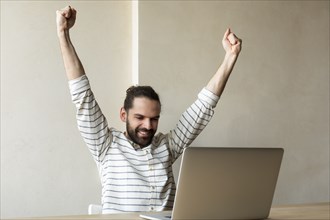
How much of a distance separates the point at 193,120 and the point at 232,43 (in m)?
0.45

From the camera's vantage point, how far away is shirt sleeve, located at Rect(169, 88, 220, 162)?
329 cm

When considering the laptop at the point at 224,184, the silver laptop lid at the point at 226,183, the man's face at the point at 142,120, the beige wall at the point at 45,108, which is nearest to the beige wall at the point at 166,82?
the beige wall at the point at 45,108

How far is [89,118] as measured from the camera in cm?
306

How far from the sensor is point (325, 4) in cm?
447

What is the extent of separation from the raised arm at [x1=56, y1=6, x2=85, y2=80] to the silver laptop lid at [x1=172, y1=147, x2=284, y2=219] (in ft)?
3.46

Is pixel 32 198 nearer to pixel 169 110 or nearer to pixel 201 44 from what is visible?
pixel 169 110

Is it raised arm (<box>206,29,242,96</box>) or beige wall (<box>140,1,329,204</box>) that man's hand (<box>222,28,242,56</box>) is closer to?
raised arm (<box>206,29,242,96</box>)

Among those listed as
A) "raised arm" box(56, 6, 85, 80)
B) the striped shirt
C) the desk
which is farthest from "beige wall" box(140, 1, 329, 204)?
the desk

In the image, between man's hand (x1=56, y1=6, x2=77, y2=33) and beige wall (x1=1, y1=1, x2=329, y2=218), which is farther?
beige wall (x1=1, y1=1, x2=329, y2=218)

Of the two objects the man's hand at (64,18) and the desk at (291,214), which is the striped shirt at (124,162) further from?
the desk at (291,214)

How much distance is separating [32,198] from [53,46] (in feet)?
2.89

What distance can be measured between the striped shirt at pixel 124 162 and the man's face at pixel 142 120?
38mm

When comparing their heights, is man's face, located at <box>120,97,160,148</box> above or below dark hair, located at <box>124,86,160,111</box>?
below

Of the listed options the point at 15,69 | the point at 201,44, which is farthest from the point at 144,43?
the point at 15,69
